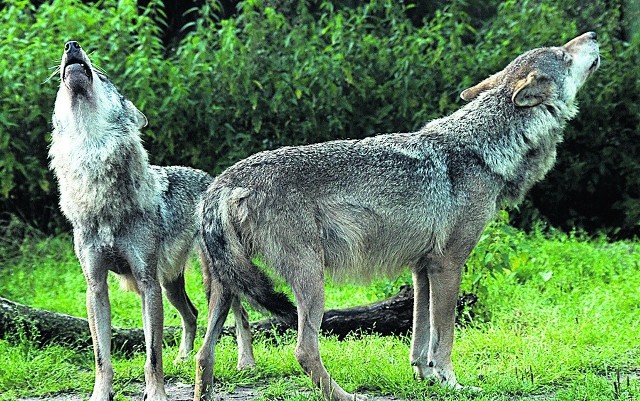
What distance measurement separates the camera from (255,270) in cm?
558

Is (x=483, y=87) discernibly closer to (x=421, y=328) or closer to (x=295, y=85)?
(x=421, y=328)

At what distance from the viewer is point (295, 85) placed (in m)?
11.0

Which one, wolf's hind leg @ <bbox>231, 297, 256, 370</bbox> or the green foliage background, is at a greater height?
the green foliage background

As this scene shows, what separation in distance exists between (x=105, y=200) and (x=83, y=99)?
0.66 meters

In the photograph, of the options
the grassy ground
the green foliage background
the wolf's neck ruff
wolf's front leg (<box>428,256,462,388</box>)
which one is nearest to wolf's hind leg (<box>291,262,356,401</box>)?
the grassy ground

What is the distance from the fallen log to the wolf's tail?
1.91 m

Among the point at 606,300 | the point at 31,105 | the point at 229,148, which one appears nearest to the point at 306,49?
the point at 229,148

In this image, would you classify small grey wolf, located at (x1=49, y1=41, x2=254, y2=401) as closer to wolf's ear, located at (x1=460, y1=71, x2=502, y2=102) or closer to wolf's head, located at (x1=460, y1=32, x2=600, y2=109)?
wolf's ear, located at (x1=460, y1=71, x2=502, y2=102)

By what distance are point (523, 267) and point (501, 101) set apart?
3026mm

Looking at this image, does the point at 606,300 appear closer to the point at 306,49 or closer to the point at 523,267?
the point at 523,267

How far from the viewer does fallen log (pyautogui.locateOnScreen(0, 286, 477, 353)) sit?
7343mm

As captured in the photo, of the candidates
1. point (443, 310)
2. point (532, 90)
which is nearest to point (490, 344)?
point (443, 310)

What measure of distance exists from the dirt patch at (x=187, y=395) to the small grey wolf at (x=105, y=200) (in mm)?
367

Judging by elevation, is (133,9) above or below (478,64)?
above
